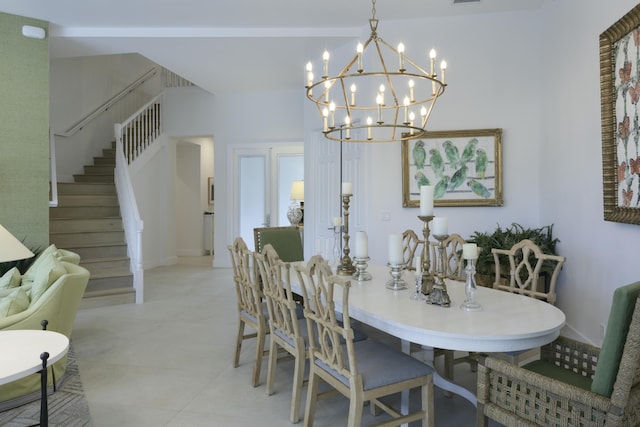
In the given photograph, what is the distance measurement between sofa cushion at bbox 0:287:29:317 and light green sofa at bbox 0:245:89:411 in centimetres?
4

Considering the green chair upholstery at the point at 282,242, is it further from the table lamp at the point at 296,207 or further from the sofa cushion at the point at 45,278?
the table lamp at the point at 296,207

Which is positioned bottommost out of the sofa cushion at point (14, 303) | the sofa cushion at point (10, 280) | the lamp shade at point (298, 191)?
the sofa cushion at point (14, 303)

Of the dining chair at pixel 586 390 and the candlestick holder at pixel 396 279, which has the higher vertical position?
the candlestick holder at pixel 396 279

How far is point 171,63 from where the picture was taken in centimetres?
605

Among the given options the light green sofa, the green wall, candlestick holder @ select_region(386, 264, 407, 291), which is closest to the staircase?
the green wall

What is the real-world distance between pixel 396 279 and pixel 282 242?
5.53ft

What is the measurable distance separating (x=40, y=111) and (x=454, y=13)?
4.67m

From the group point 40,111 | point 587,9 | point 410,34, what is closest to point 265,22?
point 410,34

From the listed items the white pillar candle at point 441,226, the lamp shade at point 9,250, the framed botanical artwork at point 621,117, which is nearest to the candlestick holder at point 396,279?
the white pillar candle at point 441,226

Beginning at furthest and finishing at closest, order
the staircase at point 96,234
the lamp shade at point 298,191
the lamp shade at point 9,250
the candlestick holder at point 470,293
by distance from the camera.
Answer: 1. the lamp shade at point 298,191
2. the staircase at point 96,234
3. the candlestick holder at point 470,293
4. the lamp shade at point 9,250

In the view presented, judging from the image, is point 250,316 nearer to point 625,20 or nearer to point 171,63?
point 625,20

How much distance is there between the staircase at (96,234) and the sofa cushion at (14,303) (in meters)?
2.47

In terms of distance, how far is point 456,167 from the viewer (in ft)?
15.4

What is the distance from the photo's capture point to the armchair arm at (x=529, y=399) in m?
1.48
